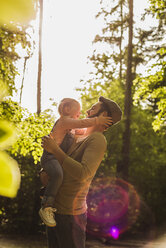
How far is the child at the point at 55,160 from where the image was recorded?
80.1 inches

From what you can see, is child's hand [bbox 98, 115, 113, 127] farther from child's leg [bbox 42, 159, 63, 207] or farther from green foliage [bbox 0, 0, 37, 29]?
green foliage [bbox 0, 0, 37, 29]

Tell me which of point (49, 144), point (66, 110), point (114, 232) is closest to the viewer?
point (49, 144)

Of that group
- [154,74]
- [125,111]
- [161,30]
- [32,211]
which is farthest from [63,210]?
[161,30]

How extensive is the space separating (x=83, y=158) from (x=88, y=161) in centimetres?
4

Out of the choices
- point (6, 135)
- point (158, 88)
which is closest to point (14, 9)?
point (6, 135)

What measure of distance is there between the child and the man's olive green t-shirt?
0.06 metres

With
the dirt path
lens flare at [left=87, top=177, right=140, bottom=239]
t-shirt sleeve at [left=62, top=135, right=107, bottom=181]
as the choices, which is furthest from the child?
lens flare at [left=87, top=177, right=140, bottom=239]

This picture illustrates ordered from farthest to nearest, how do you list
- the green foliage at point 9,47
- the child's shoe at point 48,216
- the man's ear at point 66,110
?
the green foliage at point 9,47, the man's ear at point 66,110, the child's shoe at point 48,216

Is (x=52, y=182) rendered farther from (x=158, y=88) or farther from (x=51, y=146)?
(x=158, y=88)

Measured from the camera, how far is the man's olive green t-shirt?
6.08ft

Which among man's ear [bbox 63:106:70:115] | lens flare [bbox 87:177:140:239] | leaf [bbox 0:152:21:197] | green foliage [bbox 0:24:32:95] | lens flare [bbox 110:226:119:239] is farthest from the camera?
lens flare [bbox 110:226:119:239]

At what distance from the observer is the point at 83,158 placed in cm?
190

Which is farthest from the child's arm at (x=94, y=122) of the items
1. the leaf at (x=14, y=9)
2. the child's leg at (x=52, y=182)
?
the leaf at (x=14, y=9)

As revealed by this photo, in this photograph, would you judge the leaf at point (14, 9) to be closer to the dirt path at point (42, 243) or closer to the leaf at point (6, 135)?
the leaf at point (6, 135)
